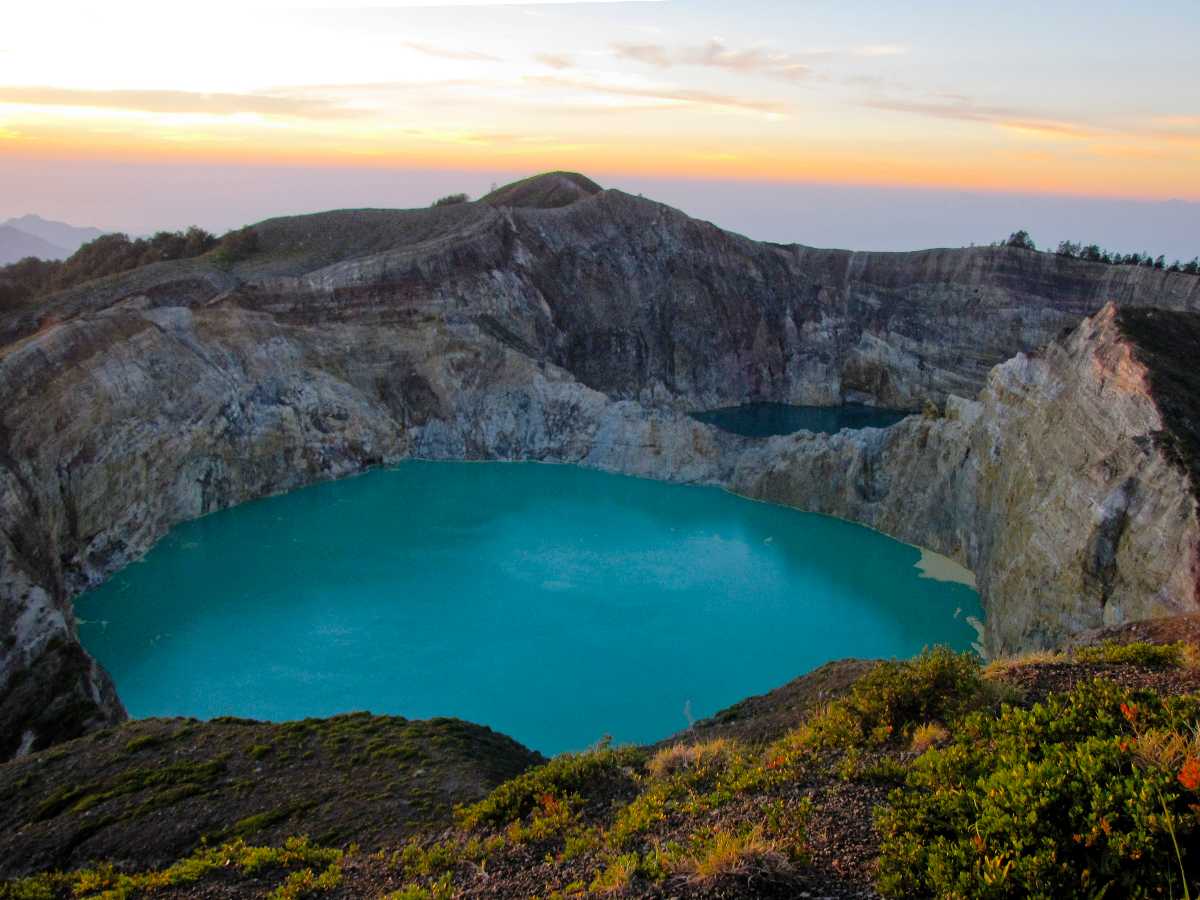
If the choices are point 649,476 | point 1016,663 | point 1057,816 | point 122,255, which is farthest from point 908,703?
point 122,255

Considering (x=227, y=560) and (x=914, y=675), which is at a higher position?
(x=914, y=675)

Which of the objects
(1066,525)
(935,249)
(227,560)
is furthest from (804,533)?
(935,249)

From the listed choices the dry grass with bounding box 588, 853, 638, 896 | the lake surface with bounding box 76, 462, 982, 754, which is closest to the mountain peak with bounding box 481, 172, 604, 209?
the lake surface with bounding box 76, 462, 982, 754

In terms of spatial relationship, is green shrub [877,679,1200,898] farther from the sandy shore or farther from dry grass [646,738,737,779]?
the sandy shore

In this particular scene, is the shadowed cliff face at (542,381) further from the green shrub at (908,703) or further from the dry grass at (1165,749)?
the dry grass at (1165,749)

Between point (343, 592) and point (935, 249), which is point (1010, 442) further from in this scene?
point (935, 249)

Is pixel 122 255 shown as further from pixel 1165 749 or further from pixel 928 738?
pixel 1165 749
